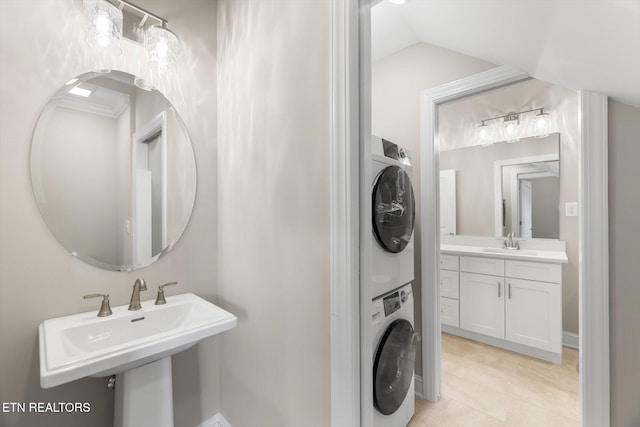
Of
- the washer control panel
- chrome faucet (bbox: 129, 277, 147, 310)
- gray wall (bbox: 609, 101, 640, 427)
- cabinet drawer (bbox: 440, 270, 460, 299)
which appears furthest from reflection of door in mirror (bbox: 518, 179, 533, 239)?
chrome faucet (bbox: 129, 277, 147, 310)

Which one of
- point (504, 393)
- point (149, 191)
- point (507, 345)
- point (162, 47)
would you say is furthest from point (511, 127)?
point (149, 191)

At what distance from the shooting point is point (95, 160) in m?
1.32

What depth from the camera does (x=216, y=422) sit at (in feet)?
5.35

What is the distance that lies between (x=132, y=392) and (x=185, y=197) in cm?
93

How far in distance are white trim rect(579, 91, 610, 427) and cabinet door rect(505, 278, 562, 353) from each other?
1.19m

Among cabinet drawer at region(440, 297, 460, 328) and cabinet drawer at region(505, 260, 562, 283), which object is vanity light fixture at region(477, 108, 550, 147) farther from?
cabinet drawer at region(440, 297, 460, 328)

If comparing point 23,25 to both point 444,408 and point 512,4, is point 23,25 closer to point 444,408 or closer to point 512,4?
point 512,4

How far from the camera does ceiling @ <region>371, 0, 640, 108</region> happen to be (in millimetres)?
586

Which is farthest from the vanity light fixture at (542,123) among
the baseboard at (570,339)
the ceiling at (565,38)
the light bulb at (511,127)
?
the baseboard at (570,339)

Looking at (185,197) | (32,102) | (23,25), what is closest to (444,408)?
(185,197)

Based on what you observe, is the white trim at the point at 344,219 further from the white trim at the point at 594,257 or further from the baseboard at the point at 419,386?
the baseboard at the point at 419,386

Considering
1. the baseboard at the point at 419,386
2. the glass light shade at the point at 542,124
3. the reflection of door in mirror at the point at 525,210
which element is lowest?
the baseboard at the point at 419,386

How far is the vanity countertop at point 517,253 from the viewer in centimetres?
188

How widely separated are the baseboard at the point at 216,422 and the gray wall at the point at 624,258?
1729 millimetres
